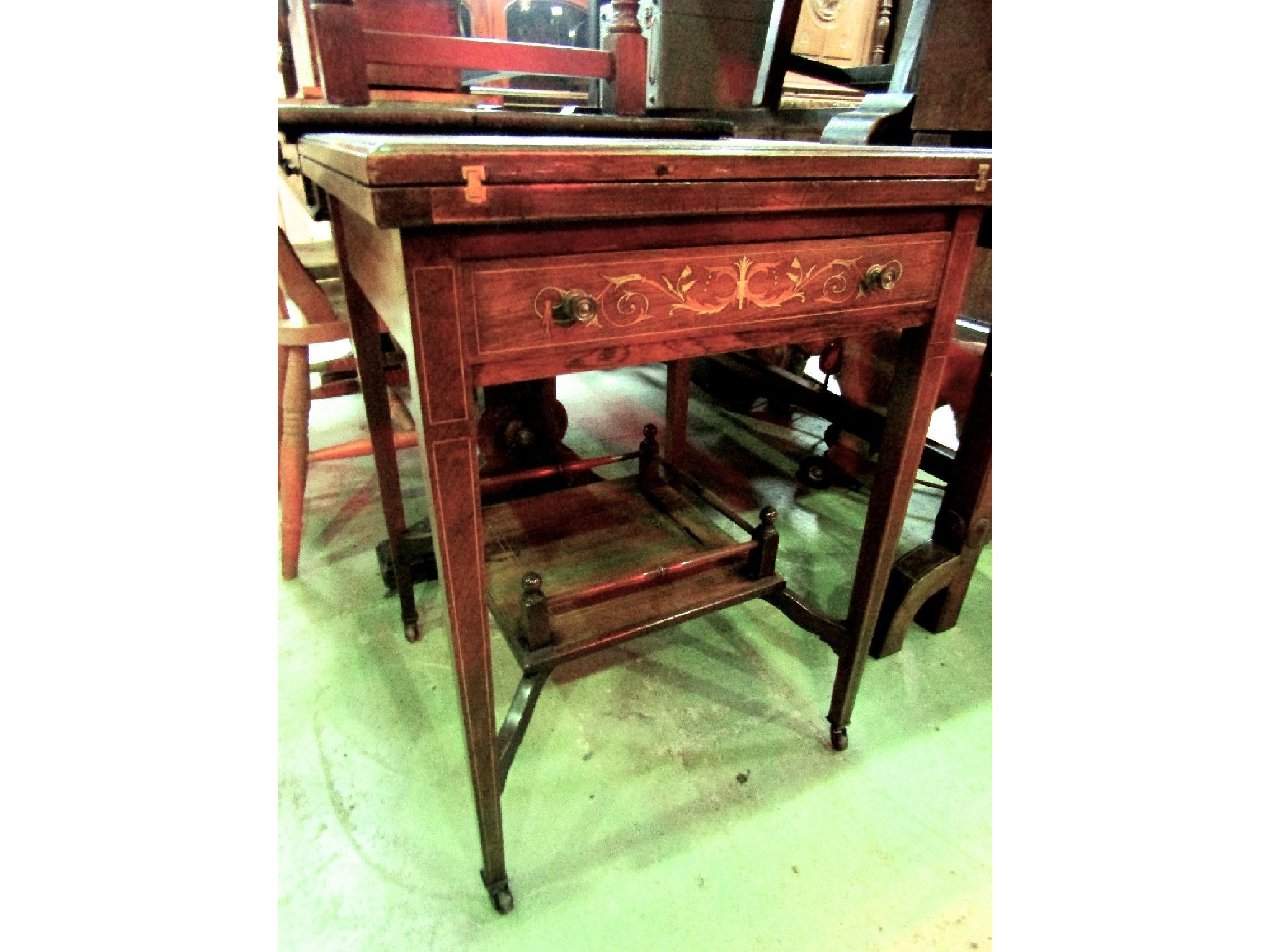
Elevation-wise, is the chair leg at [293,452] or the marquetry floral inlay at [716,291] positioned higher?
the marquetry floral inlay at [716,291]

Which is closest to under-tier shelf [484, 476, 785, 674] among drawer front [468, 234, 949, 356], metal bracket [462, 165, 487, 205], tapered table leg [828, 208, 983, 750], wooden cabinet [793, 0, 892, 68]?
tapered table leg [828, 208, 983, 750]

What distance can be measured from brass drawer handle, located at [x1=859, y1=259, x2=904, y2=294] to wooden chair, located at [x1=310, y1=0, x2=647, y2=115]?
57 centimetres

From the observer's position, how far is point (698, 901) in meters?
0.86

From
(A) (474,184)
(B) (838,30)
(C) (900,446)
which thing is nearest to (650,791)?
(C) (900,446)

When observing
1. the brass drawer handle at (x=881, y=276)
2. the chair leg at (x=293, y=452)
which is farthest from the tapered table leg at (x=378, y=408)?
the brass drawer handle at (x=881, y=276)

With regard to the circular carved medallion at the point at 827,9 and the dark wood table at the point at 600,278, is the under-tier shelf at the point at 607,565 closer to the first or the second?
the dark wood table at the point at 600,278

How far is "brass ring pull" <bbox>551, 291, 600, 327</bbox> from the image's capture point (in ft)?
1.80

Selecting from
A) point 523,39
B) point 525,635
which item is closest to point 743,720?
point 525,635

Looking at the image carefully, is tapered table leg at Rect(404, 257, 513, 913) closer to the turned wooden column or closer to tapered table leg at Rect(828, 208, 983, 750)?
tapered table leg at Rect(828, 208, 983, 750)

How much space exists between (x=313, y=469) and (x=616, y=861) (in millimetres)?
1463

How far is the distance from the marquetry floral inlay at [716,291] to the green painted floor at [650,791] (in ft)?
2.48

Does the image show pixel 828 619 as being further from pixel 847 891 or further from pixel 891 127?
pixel 891 127

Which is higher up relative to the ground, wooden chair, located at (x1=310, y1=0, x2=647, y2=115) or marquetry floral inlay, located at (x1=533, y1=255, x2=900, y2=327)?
wooden chair, located at (x1=310, y1=0, x2=647, y2=115)

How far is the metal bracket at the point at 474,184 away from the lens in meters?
0.46
